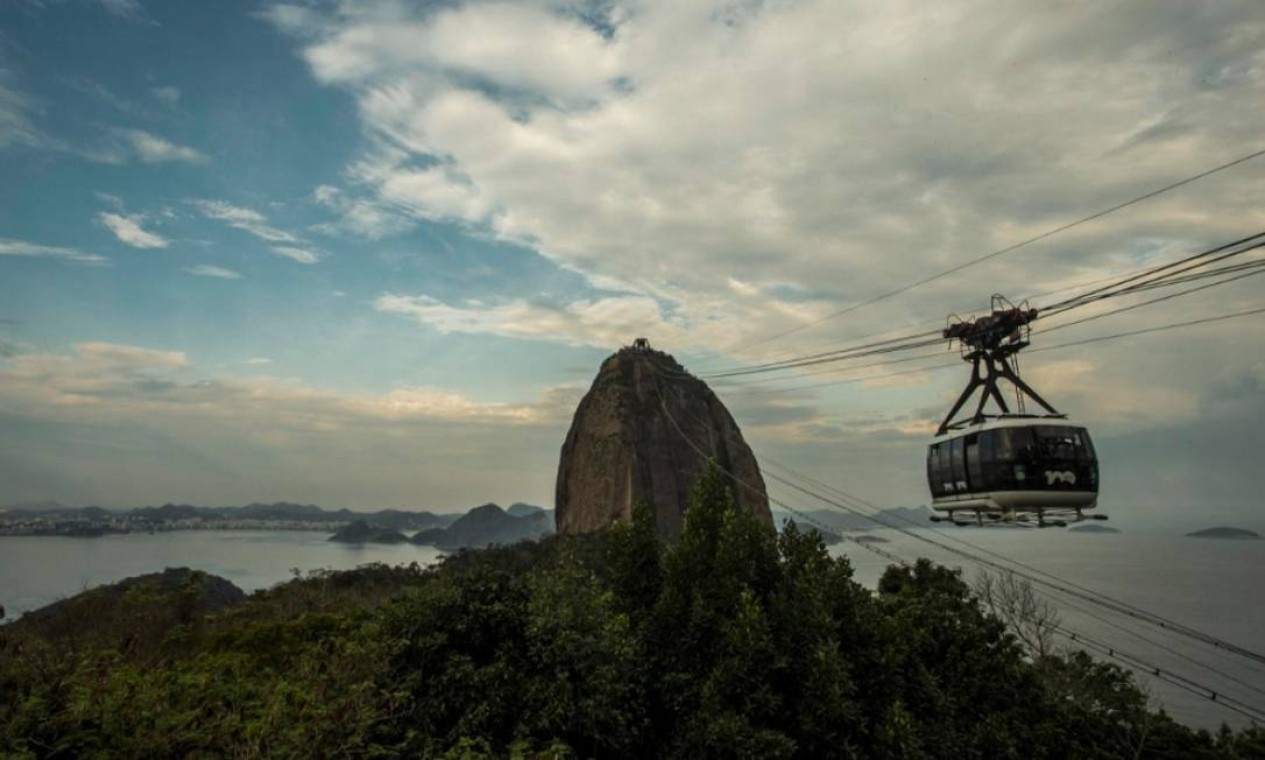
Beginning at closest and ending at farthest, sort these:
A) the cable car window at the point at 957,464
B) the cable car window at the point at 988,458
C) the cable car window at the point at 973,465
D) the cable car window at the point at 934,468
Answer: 1. the cable car window at the point at 988,458
2. the cable car window at the point at 973,465
3. the cable car window at the point at 957,464
4. the cable car window at the point at 934,468

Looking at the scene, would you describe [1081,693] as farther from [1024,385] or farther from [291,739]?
[291,739]

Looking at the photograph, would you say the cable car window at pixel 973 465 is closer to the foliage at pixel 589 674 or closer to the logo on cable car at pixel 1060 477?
the logo on cable car at pixel 1060 477

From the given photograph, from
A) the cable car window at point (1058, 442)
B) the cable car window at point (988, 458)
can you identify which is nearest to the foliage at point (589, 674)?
the cable car window at point (988, 458)

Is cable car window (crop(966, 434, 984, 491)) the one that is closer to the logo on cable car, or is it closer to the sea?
the logo on cable car

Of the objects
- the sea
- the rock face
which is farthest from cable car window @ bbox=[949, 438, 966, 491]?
Answer: the rock face

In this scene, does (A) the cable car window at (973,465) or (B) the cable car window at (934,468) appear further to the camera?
(B) the cable car window at (934,468)
